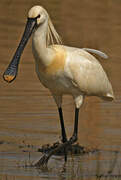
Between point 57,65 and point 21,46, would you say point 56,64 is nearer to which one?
point 57,65

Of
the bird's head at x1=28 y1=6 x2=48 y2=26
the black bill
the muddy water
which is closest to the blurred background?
the muddy water

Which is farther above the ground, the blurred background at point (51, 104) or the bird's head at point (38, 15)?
the bird's head at point (38, 15)

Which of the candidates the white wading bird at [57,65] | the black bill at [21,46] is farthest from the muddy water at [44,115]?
the black bill at [21,46]

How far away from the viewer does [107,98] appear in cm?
1148

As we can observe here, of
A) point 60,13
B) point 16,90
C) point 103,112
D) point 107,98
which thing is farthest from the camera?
point 60,13

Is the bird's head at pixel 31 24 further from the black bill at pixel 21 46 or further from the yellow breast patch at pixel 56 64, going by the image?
the yellow breast patch at pixel 56 64

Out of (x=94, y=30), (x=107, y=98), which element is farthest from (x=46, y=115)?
(x=94, y=30)

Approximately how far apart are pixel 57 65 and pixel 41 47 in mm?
330

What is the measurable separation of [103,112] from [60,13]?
12.6 metres

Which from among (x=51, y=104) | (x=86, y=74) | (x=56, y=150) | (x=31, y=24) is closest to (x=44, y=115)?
(x=51, y=104)

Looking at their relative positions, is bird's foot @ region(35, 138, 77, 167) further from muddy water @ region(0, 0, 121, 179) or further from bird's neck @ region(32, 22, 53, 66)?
bird's neck @ region(32, 22, 53, 66)

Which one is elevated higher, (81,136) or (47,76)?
(47,76)

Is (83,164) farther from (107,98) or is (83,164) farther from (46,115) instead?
(46,115)

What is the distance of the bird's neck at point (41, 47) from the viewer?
1018cm
